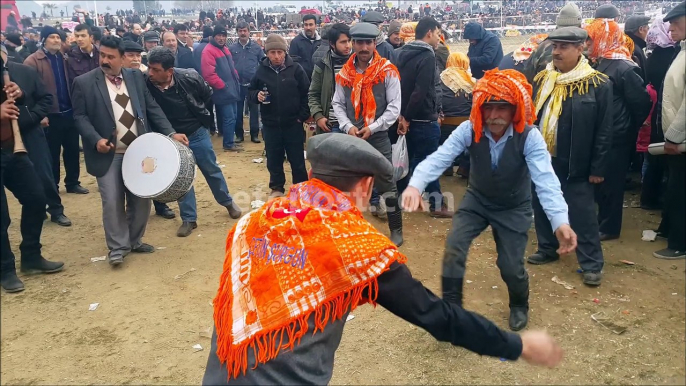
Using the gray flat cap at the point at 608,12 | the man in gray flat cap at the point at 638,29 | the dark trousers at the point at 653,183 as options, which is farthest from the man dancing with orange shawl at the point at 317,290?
the gray flat cap at the point at 608,12

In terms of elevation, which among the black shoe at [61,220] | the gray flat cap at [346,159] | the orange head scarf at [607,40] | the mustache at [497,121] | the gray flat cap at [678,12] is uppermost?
the gray flat cap at [678,12]

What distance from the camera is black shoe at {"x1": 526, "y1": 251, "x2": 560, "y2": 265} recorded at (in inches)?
209

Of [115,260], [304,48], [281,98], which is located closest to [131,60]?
[281,98]

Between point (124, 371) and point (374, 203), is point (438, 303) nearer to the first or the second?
point (124, 371)

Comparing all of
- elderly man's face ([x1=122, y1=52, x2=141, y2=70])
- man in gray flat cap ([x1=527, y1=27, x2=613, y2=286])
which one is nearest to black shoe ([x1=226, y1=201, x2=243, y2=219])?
elderly man's face ([x1=122, y1=52, x2=141, y2=70])

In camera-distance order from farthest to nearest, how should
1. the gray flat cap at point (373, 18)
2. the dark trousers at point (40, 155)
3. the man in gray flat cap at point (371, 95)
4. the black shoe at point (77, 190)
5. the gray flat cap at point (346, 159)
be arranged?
the gray flat cap at point (373, 18) < the black shoe at point (77, 190) < the dark trousers at point (40, 155) < the man in gray flat cap at point (371, 95) < the gray flat cap at point (346, 159)

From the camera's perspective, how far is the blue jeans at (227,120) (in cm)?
998

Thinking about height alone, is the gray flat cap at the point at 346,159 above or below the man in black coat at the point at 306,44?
below

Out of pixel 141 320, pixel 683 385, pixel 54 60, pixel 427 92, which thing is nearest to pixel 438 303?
pixel 683 385

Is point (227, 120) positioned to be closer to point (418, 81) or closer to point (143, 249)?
point (143, 249)

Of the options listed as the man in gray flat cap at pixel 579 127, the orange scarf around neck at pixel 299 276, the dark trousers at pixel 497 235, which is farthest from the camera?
the man in gray flat cap at pixel 579 127

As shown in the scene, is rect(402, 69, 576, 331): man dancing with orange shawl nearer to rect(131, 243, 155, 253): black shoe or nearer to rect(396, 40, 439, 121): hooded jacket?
rect(396, 40, 439, 121): hooded jacket

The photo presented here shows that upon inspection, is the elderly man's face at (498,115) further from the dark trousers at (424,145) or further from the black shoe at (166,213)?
the black shoe at (166,213)

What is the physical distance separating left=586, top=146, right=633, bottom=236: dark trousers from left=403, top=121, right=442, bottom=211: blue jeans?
1.82 metres
